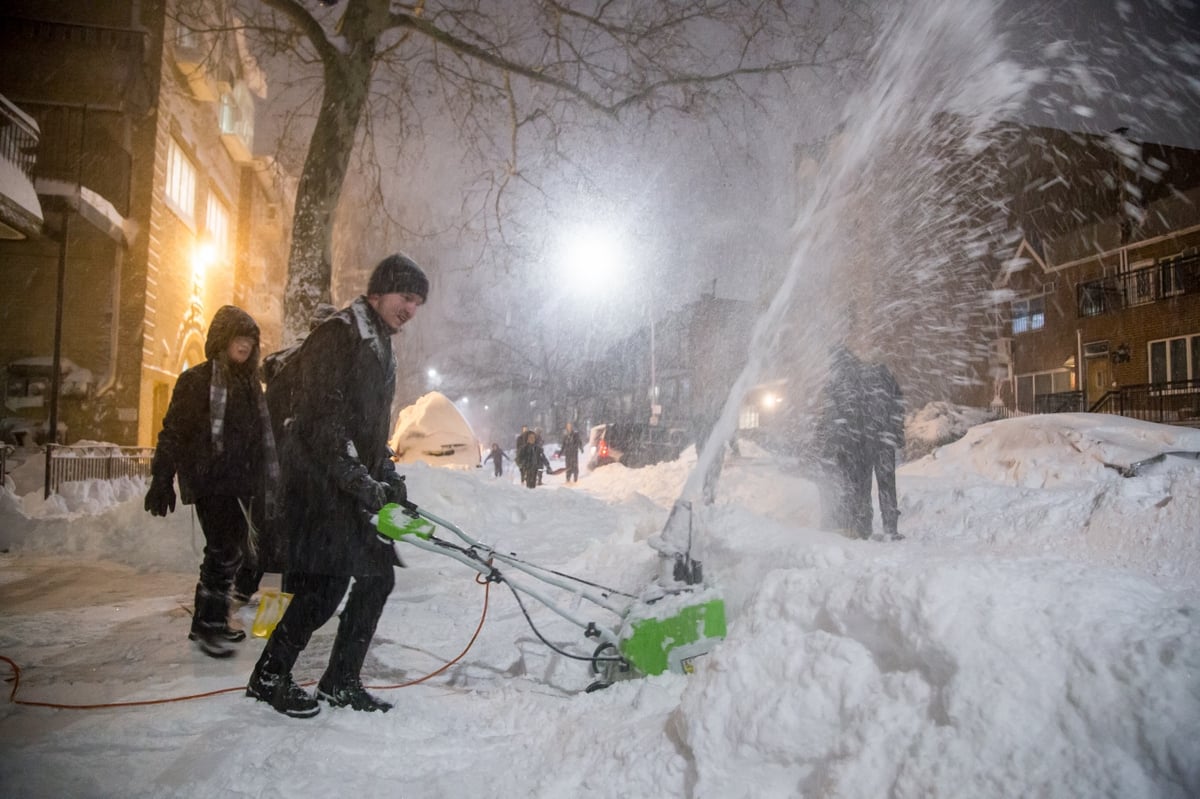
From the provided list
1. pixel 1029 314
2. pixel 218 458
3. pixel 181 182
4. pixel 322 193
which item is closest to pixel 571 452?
pixel 181 182

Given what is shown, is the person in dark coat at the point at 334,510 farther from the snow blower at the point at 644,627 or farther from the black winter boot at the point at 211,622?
the black winter boot at the point at 211,622

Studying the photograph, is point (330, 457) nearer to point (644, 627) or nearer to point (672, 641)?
point (644, 627)

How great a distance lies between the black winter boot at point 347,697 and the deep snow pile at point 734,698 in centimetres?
9

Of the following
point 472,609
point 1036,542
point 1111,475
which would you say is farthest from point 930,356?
point 472,609

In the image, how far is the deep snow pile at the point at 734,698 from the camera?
1.65 m

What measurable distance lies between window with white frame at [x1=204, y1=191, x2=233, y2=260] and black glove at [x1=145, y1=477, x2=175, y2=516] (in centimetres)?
1946

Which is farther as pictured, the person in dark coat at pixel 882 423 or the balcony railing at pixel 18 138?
the balcony railing at pixel 18 138

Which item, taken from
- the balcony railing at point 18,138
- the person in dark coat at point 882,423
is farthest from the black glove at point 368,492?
the balcony railing at point 18,138

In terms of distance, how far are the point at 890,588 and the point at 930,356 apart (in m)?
32.3

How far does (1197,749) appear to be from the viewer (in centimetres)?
146

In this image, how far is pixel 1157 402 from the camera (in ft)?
62.7

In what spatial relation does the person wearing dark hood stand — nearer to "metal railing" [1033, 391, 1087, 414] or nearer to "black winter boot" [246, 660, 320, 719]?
"black winter boot" [246, 660, 320, 719]

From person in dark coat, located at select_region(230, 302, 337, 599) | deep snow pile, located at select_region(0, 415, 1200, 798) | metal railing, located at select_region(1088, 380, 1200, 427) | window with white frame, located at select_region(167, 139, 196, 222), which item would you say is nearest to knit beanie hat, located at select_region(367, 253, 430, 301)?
person in dark coat, located at select_region(230, 302, 337, 599)

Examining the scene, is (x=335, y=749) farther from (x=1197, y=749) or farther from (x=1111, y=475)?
(x=1111, y=475)
